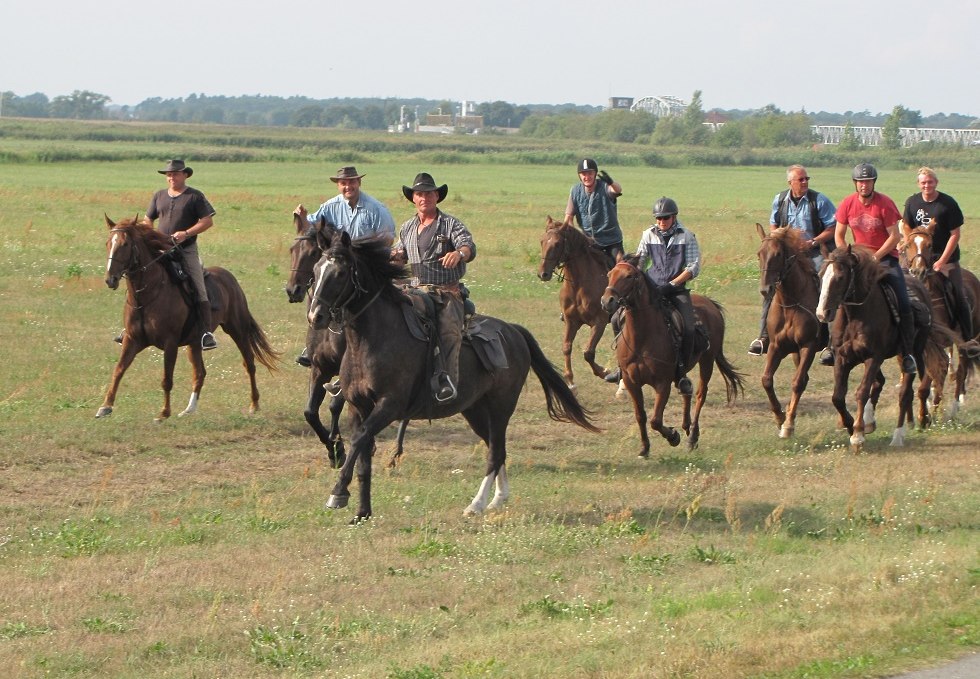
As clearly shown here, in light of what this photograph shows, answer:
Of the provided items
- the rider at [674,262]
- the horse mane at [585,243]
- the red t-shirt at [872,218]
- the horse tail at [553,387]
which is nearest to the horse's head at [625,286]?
the rider at [674,262]

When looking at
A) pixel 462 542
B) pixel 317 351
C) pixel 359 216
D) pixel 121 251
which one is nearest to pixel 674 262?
pixel 359 216

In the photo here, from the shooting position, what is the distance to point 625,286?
1320cm

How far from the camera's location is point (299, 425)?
14.6 m

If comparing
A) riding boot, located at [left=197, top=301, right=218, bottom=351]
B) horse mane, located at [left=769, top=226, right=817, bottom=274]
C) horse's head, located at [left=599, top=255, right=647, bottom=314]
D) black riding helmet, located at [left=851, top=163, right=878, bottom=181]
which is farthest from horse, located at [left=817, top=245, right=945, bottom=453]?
riding boot, located at [left=197, top=301, right=218, bottom=351]

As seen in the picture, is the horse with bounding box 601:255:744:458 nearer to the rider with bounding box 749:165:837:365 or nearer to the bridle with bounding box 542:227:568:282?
the rider with bounding box 749:165:837:365

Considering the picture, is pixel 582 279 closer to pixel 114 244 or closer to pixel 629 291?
pixel 629 291

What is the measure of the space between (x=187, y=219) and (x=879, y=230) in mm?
7511

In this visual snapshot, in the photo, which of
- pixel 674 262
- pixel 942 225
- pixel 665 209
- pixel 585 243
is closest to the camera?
pixel 665 209

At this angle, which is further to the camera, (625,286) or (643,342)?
(643,342)

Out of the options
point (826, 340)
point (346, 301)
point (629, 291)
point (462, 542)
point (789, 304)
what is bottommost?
point (462, 542)

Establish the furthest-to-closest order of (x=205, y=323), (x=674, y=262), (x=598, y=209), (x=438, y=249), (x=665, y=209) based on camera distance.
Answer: (x=598, y=209) → (x=205, y=323) → (x=674, y=262) → (x=665, y=209) → (x=438, y=249)

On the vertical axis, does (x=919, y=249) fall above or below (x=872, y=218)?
below

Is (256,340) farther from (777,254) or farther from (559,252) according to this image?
(777,254)

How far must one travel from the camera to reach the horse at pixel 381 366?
10.0m
